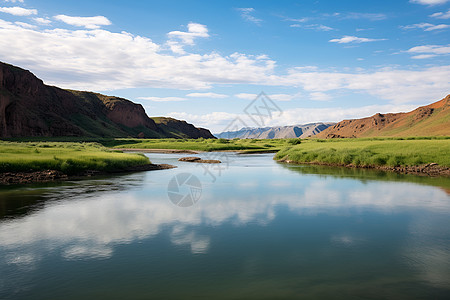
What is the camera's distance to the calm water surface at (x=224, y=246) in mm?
9430

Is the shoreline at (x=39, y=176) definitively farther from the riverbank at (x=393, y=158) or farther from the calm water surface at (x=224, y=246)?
the riverbank at (x=393, y=158)

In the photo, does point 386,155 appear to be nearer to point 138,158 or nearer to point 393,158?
point 393,158

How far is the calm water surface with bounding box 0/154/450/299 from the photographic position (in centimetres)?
943

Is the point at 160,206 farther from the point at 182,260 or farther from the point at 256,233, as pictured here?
the point at 182,260

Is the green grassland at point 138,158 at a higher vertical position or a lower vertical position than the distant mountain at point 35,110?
lower

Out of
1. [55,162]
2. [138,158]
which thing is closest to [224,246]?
[55,162]

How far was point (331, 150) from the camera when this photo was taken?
54.4 meters

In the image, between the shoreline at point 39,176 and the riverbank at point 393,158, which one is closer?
the shoreline at point 39,176

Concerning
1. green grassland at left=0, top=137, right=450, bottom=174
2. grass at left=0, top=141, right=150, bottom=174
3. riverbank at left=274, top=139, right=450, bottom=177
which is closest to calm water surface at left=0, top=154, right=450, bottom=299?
grass at left=0, top=141, right=150, bottom=174

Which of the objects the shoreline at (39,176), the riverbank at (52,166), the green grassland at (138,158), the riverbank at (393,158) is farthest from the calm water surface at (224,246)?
the riverbank at (393,158)

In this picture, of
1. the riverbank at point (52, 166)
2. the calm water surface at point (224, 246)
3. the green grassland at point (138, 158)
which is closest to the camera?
the calm water surface at point (224, 246)

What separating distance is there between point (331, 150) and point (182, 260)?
154ft

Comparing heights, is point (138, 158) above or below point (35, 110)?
below

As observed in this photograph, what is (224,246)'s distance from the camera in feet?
42.9
